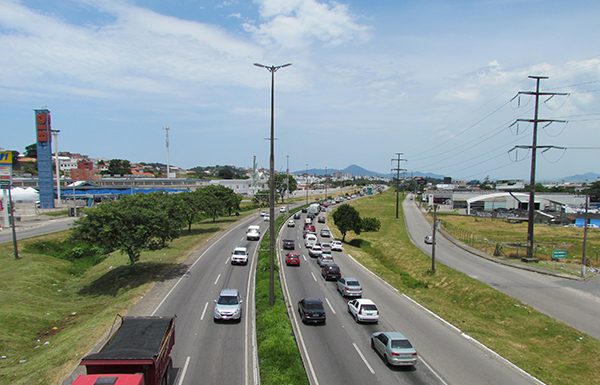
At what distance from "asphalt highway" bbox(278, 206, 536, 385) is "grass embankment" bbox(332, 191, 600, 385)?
1478 mm

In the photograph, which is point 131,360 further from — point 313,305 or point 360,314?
point 360,314

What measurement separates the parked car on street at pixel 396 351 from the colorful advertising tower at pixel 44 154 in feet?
367

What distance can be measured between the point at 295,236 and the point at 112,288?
35754 mm

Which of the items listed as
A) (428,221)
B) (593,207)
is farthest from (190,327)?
(593,207)

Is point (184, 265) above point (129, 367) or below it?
below

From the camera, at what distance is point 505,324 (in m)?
30.0

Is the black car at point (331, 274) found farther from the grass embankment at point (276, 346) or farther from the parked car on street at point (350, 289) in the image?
the grass embankment at point (276, 346)

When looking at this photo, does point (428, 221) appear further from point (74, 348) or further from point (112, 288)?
point (74, 348)

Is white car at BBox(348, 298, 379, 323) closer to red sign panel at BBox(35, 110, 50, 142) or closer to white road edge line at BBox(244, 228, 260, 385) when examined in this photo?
white road edge line at BBox(244, 228, 260, 385)

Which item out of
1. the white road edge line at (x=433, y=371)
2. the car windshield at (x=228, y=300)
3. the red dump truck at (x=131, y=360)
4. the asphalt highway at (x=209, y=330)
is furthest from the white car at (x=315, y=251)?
the red dump truck at (x=131, y=360)

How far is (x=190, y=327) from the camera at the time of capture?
23.6 metres

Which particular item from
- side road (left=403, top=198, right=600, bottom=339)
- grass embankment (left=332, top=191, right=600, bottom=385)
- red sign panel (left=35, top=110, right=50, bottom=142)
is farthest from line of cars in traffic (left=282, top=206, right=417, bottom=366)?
red sign panel (left=35, top=110, right=50, bottom=142)

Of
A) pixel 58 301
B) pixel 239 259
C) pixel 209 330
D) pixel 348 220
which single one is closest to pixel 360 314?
pixel 209 330

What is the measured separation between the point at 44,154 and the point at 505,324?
376 ft
